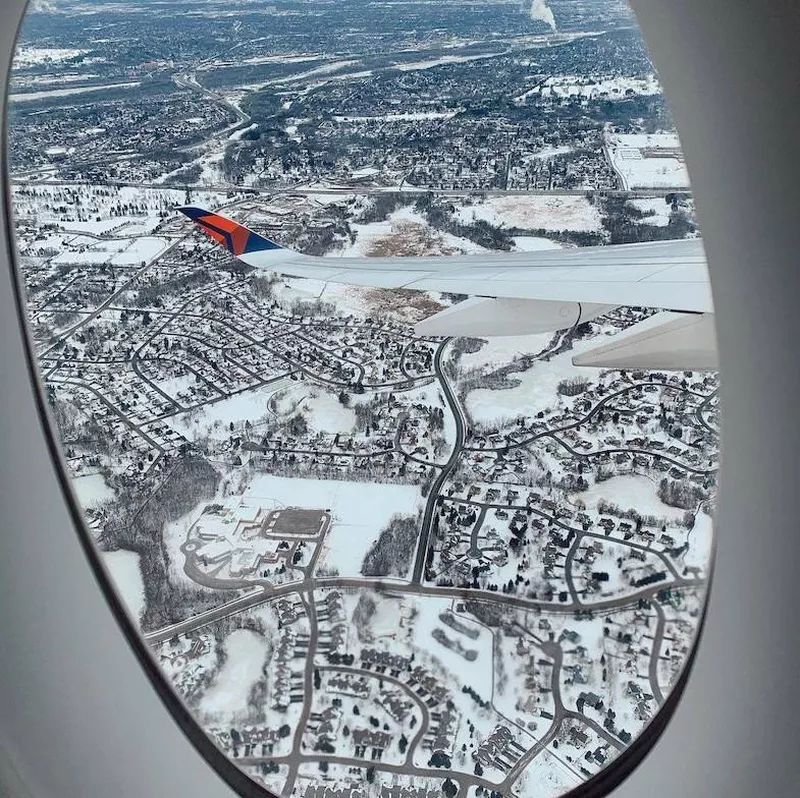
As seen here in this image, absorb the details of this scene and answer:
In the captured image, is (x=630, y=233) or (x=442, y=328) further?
(x=630, y=233)

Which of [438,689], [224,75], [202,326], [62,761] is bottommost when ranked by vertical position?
[438,689]

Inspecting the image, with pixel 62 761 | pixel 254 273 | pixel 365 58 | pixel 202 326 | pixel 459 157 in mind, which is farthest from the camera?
pixel 365 58

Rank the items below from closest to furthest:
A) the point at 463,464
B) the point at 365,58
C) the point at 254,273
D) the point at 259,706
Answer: the point at 259,706
the point at 463,464
the point at 254,273
the point at 365,58

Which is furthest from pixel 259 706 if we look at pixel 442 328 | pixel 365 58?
pixel 365 58

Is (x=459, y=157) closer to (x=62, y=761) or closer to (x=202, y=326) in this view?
(x=202, y=326)

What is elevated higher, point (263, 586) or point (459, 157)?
point (459, 157)

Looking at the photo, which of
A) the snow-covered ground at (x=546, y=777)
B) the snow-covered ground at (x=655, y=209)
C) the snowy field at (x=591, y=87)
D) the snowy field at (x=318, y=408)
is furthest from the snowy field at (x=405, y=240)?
the snowy field at (x=591, y=87)

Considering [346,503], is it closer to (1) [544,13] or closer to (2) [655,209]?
(2) [655,209]
